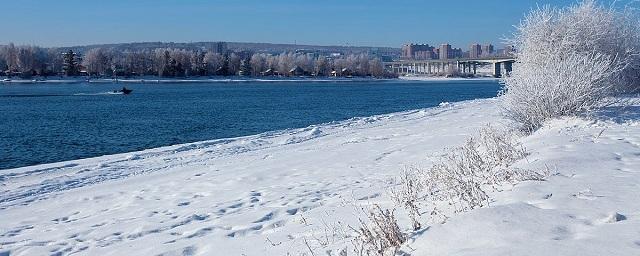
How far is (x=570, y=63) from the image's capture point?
17688 millimetres

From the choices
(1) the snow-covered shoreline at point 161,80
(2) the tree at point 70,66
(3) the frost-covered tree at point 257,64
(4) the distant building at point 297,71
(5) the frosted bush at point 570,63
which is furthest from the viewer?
(4) the distant building at point 297,71

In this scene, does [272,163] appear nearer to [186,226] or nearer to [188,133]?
[186,226]

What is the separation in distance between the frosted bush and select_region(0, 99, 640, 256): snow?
2.89 ft

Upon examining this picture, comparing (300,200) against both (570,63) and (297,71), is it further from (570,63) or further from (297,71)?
(297,71)

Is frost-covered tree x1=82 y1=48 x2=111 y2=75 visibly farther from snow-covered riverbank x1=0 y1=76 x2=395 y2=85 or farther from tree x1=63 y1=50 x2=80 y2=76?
snow-covered riverbank x1=0 y1=76 x2=395 y2=85

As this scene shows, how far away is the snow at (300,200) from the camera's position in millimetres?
5706

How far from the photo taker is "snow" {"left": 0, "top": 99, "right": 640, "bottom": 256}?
18.7 feet

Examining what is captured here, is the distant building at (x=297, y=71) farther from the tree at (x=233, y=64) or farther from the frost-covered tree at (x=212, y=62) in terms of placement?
the frost-covered tree at (x=212, y=62)

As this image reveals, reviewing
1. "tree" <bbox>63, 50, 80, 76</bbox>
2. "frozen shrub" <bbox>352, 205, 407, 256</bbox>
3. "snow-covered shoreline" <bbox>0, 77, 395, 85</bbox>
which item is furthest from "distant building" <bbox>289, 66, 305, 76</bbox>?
"frozen shrub" <bbox>352, 205, 407, 256</bbox>

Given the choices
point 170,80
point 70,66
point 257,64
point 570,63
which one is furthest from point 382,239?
point 257,64

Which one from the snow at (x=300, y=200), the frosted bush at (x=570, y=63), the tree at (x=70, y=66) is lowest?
the snow at (x=300, y=200)

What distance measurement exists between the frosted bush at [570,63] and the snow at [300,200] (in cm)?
88

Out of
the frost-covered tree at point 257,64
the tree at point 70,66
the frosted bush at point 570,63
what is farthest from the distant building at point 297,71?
the frosted bush at point 570,63

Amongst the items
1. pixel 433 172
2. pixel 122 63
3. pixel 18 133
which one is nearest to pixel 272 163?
pixel 433 172
